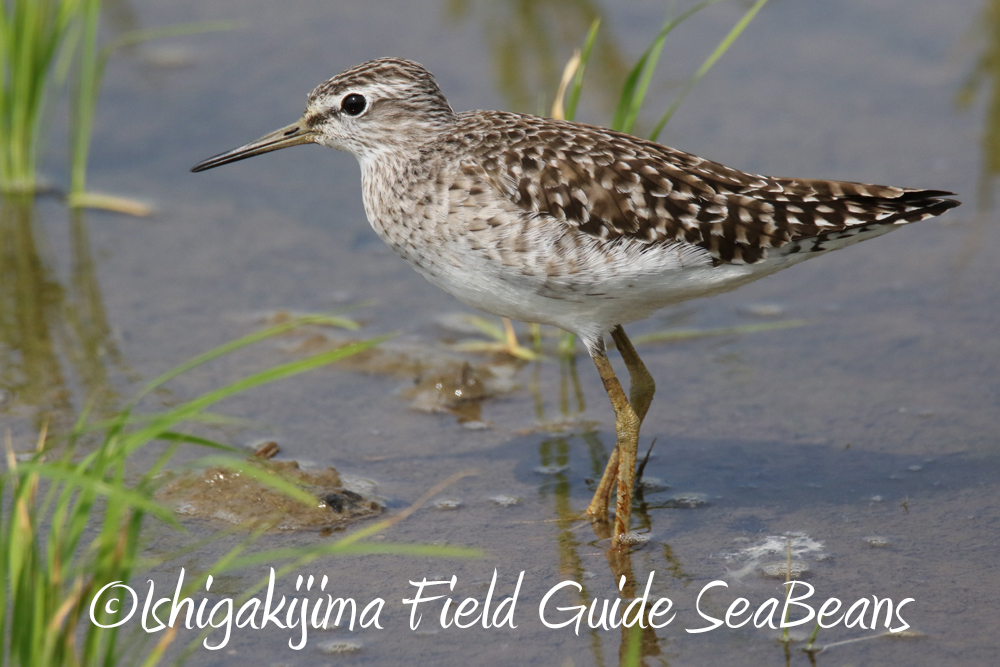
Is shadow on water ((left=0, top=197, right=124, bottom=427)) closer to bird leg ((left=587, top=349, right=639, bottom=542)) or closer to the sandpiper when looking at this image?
the sandpiper

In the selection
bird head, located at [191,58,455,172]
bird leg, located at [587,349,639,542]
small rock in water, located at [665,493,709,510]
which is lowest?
small rock in water, located at [665,493,709,510]

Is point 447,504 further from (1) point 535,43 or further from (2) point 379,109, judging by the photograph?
(1) point 535,43

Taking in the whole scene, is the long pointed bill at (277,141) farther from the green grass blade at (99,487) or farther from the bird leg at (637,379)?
the green grass blade at (99,487)

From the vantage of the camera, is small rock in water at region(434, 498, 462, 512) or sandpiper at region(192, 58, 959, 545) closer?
sandpiper at region(192, 58, 959, 545)

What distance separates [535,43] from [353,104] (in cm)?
548

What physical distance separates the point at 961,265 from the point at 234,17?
7.75 metres

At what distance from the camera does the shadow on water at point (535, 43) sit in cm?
1113

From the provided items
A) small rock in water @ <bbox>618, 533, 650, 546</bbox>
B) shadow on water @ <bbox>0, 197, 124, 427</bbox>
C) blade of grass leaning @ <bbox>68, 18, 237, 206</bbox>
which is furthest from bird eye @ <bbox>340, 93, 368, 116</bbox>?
blade of grass leaning @ <bbox>68, 18, 237, 206</bbox>

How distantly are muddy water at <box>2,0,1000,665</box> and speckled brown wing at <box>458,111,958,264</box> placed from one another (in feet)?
4.93

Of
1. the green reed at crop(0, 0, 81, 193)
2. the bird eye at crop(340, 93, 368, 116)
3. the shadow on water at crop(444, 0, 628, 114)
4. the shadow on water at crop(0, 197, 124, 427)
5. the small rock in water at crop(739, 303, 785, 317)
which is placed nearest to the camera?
the bird eye at crop(340, 93, 368, 116)

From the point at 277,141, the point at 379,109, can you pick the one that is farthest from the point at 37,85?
the point at 379,109

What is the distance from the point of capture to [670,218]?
6.02 meters

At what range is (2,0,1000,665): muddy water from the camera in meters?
5.80

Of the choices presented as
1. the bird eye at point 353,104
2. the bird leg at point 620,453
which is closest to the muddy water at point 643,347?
the bird leg at point 620,453
